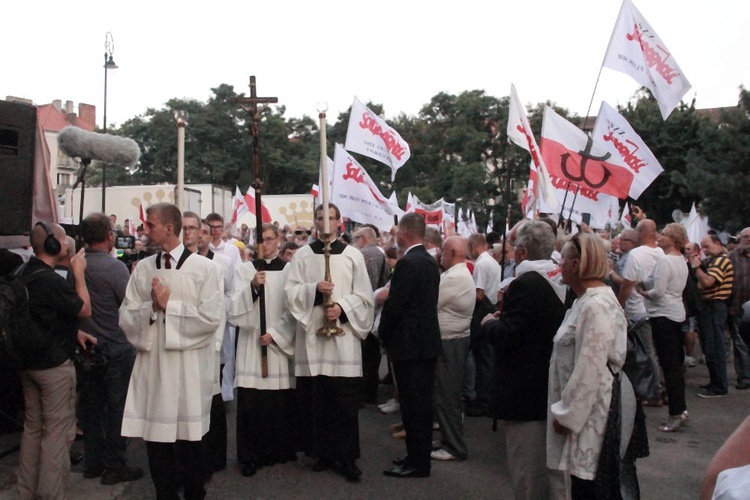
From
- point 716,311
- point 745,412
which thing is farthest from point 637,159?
point 745,412

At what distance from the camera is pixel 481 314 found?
7785 millimetres

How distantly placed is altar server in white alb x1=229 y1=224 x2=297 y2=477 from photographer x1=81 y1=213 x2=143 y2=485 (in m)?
0.89

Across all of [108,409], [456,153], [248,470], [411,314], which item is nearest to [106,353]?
[108,409]

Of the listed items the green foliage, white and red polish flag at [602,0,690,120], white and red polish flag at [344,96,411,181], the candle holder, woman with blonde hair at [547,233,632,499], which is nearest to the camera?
woman with blonde hair at [547,233,632,499]

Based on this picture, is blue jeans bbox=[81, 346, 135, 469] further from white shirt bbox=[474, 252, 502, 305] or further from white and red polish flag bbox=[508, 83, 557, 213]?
white and red polish flag bbox=[508, 83, 557, 213]

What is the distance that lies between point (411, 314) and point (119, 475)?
103 inches

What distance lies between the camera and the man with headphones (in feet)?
15.8

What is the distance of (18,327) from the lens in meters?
4.60

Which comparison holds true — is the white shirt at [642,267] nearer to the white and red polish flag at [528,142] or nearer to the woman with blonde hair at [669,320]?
the woman with blonde hair at [669,320]

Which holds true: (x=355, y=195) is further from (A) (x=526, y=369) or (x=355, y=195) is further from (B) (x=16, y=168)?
(A) (x=526, y=369)

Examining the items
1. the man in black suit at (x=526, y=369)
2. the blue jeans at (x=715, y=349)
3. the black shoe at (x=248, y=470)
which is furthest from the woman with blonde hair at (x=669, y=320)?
the black shoe at (x=248, y=470)

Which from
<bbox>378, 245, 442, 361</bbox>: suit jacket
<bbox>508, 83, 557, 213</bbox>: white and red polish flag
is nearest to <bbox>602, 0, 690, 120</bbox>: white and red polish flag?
<bbox>508, 83, 557, 213</bbox>: white and red polish flag

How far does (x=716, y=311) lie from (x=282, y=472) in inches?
235

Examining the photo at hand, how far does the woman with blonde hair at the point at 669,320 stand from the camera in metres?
6.99
